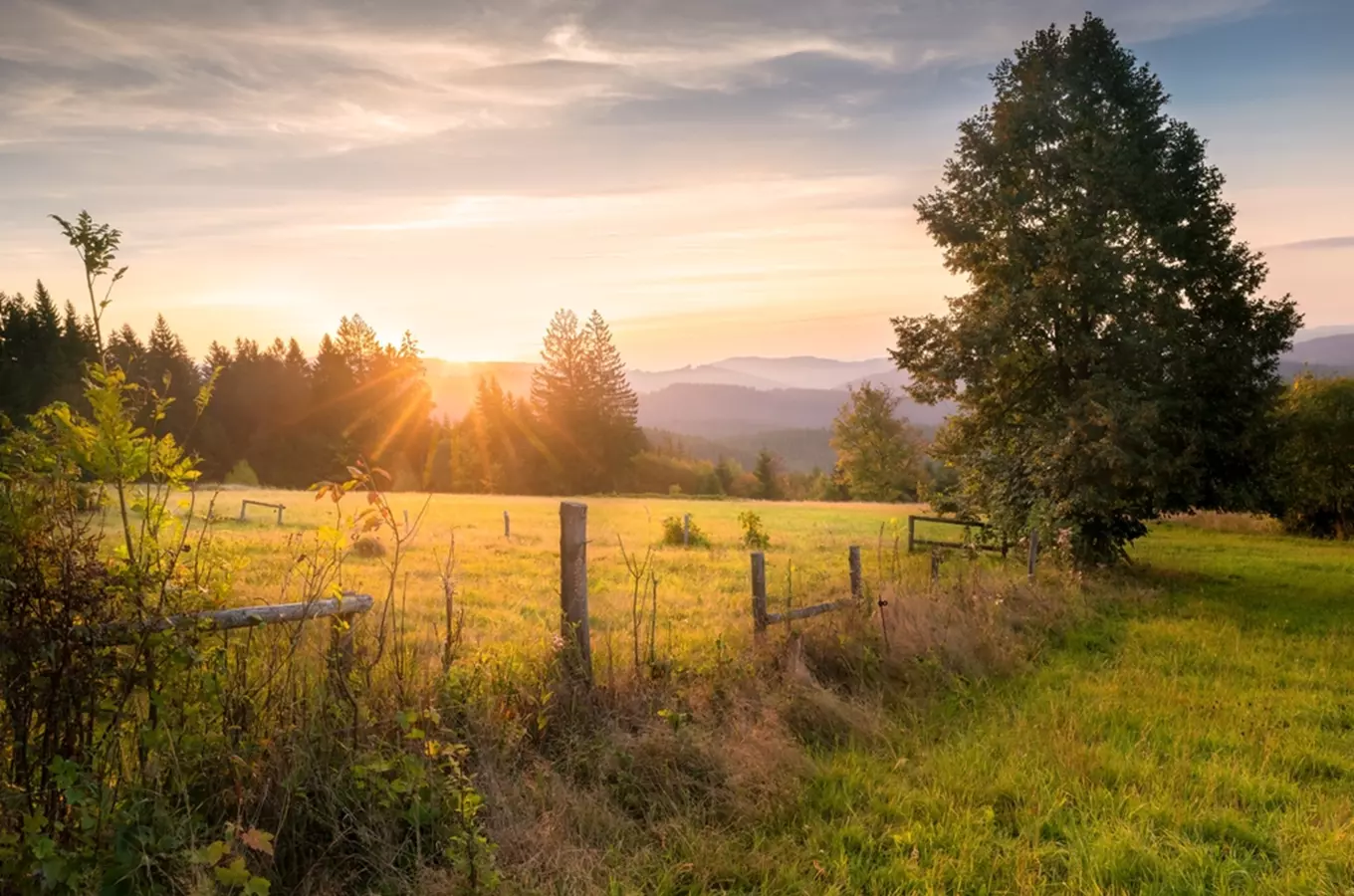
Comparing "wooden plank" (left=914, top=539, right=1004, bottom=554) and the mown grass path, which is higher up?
"wooden plank" (left=914, top=539, right=1004, bottom=554)

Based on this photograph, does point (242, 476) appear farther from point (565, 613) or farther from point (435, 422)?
point (565, 613)

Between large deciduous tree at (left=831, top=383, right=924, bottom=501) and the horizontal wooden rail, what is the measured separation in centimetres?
6451

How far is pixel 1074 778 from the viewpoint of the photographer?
19.1 feet

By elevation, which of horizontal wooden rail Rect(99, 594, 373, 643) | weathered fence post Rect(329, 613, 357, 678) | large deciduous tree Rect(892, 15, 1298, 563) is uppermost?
large deciduous tree Rect(892, 15, 1298, 563)

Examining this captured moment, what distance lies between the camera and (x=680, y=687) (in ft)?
22.4

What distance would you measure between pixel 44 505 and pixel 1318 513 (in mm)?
40765

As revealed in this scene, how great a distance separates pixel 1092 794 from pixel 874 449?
6349cm

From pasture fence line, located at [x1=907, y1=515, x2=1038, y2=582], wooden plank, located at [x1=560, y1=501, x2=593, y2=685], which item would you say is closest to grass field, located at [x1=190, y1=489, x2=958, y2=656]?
wooden plank, located at [x1=560, y1=501, x2=593, y2=685]

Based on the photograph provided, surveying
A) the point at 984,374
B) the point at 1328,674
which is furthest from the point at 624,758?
the point at 984,374

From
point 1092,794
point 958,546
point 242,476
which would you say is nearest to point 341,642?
point 1092,794

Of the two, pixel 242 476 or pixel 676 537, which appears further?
pixel 242 476

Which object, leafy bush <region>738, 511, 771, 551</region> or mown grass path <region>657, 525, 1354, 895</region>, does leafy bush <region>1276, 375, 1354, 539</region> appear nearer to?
leafy bush <region>738, 511, 771, 551</region>

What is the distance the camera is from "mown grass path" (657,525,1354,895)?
182 inches

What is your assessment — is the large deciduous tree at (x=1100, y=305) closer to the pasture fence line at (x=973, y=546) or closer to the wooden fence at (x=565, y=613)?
the pasture fence line at (x=973, y=546)
